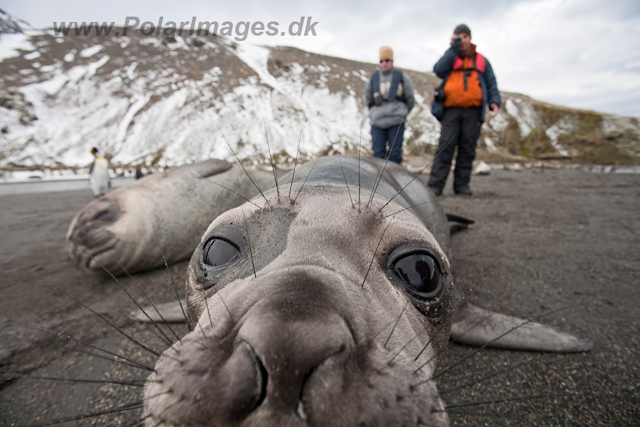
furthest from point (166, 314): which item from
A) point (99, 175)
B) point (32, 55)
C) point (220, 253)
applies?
point (32, 55)

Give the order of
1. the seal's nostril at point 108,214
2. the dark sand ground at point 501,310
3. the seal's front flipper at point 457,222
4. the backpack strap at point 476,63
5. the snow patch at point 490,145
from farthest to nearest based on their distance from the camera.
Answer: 1. the snow patch at point 490,145
2. the backpack strap at point 476,63
3. the seal's front flipper at point 457,222
4. the seal's nostril at point 108,214
5. the dark sand ground at point 501,310

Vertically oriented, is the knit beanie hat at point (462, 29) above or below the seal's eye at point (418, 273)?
above

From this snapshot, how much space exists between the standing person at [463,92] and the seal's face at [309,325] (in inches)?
159

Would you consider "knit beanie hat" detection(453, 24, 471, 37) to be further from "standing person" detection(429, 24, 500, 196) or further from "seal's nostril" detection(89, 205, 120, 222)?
"seal's nostril" detection(89, 205, 120, 222)

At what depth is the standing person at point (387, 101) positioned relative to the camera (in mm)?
5336

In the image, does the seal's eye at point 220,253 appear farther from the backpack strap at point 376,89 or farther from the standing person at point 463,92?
the backpack strap at point 376,89

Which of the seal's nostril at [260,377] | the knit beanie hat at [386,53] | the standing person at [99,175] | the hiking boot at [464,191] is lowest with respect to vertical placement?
the standing person at [99,175]

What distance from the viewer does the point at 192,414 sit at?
28.1 inches

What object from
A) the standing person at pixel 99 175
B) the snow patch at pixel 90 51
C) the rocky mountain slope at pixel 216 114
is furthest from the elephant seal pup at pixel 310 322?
the snow patch at pixel 90 51

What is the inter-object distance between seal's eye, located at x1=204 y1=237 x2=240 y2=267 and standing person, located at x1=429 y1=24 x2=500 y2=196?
168 inches

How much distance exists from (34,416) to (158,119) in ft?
157

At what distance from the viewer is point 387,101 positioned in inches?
215

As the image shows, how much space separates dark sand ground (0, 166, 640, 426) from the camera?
1.47m

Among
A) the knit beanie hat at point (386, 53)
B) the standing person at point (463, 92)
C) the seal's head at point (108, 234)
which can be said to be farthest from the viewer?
the knit beanie hat at point (386, 53)
